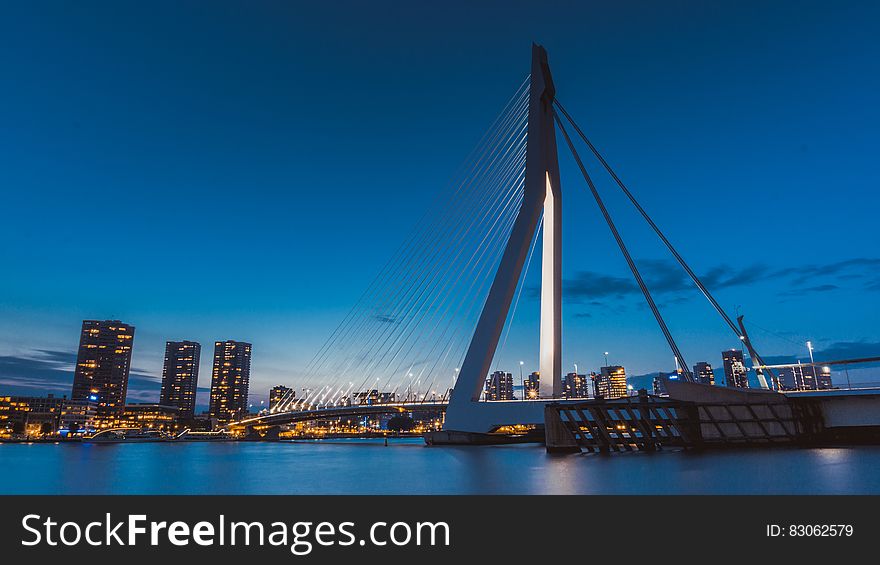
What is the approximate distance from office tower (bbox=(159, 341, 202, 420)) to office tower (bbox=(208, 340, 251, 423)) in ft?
32.3

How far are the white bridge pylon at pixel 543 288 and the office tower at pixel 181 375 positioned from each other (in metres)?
160

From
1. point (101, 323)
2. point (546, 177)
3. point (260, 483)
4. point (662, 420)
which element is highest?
point (101, 323)

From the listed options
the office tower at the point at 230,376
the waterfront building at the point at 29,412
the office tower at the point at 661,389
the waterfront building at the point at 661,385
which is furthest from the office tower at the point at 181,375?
the office tower at the point at 661,389

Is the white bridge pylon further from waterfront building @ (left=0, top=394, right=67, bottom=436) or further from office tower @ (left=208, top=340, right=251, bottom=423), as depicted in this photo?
office tower @ (left=208, top=340, right=251, bottom=423)

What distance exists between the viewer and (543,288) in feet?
110

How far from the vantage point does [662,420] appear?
1022 inches

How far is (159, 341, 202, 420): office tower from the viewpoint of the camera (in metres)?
174
